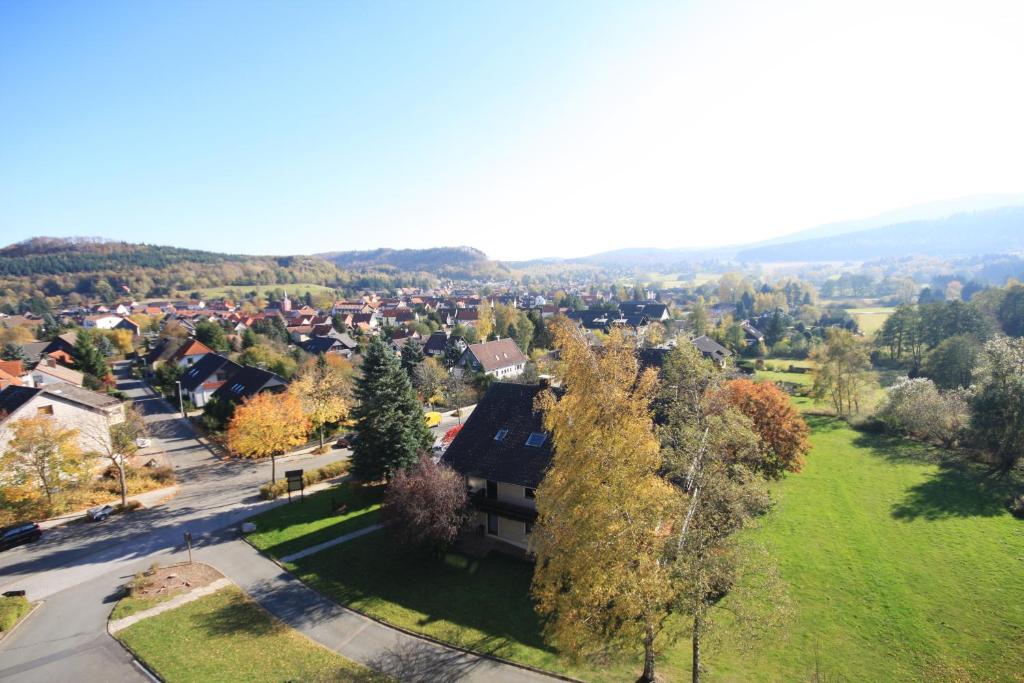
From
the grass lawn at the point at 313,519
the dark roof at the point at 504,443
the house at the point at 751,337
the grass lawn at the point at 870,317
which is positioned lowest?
the grass lawn at the point at 870,317

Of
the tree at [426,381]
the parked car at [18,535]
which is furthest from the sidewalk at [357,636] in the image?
the tree at [426,381]

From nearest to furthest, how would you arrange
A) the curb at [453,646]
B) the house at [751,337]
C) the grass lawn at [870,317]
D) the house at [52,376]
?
the curb at [453,646] → the house at [52,376] → the house at [751,337] → the grass lawn at [870,317]

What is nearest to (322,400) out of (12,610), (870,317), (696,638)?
(12,610)

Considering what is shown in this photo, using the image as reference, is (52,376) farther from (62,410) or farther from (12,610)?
A: (12,610)

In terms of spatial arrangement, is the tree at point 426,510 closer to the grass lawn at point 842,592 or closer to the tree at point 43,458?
the grass lawn at point 842,592

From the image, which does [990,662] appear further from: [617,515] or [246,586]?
[246,586]

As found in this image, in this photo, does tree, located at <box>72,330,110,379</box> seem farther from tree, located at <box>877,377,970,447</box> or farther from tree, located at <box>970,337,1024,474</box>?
tree, located at <box>970,337,1024,474</box>

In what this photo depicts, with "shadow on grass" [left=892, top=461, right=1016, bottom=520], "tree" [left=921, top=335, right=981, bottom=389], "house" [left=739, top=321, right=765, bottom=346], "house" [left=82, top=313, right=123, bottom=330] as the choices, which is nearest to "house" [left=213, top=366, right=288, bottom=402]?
"shadow on grass" [left=892, top=461, right=1016, bottom=520]
